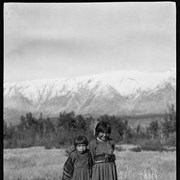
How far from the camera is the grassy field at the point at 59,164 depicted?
14.0ft

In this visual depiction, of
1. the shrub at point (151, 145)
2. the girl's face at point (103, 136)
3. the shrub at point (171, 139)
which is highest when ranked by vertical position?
the girl's face at point (103, 136)

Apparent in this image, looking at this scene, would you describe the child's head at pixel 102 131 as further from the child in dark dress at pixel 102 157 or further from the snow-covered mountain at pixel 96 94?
the snow-covered mountain at pixel 96 94

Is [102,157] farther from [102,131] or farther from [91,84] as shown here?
[91,84]

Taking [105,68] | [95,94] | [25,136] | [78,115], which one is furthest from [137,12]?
[25,136]

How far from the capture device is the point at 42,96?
455 centimetres

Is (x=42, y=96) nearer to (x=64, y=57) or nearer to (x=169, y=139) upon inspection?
(x=64, y=57)

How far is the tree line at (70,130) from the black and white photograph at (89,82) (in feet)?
0.04

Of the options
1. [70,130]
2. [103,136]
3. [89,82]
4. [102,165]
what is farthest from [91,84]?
[102,165]

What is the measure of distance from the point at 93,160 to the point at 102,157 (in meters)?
0.09

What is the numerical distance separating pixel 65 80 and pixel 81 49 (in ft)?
1.35

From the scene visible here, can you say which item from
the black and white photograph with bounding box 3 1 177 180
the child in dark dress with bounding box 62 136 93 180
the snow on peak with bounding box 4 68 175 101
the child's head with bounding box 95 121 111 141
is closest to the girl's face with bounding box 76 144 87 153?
the child in dark dress with bounding box 62 136 93 180

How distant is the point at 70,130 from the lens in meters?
4.43

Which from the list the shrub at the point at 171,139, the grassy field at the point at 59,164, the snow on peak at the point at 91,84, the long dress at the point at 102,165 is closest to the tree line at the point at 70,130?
the shrub at the point at 171,139

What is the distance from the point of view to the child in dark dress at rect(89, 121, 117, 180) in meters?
3.49
